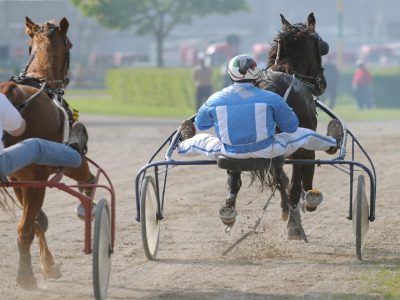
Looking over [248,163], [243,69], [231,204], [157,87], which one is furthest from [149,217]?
[157,87]

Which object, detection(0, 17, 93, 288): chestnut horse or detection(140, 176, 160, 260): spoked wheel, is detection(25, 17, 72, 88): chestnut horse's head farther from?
detection(140, 176, 160, 260): spoked wheel

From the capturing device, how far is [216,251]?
913 cm

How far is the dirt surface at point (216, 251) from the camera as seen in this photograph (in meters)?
7.54

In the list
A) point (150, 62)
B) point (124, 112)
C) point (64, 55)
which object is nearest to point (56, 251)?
point (64, 55)

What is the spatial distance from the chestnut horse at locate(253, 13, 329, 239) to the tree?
32.0 metres

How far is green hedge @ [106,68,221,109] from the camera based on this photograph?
32625 mm

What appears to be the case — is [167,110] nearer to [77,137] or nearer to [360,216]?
[360,216]

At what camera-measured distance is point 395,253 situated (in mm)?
9102

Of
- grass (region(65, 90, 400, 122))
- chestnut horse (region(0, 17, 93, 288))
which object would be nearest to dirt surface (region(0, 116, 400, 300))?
chestnut horse (region(0, 17, 93, 288))

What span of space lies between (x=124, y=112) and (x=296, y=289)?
23319 mm

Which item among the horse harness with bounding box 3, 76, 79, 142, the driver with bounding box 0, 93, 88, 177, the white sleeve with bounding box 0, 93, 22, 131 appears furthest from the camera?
the horse harness with bounding box 3, 76, 79, 142

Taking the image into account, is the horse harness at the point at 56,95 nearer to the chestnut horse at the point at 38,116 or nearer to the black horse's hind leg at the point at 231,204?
the chestnut horse at the point at 38,116

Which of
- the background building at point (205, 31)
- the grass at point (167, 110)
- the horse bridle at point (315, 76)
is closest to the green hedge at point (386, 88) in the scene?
the grass at point (167, 110)

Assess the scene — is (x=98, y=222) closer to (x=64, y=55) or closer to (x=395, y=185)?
(x=64, y=55)
